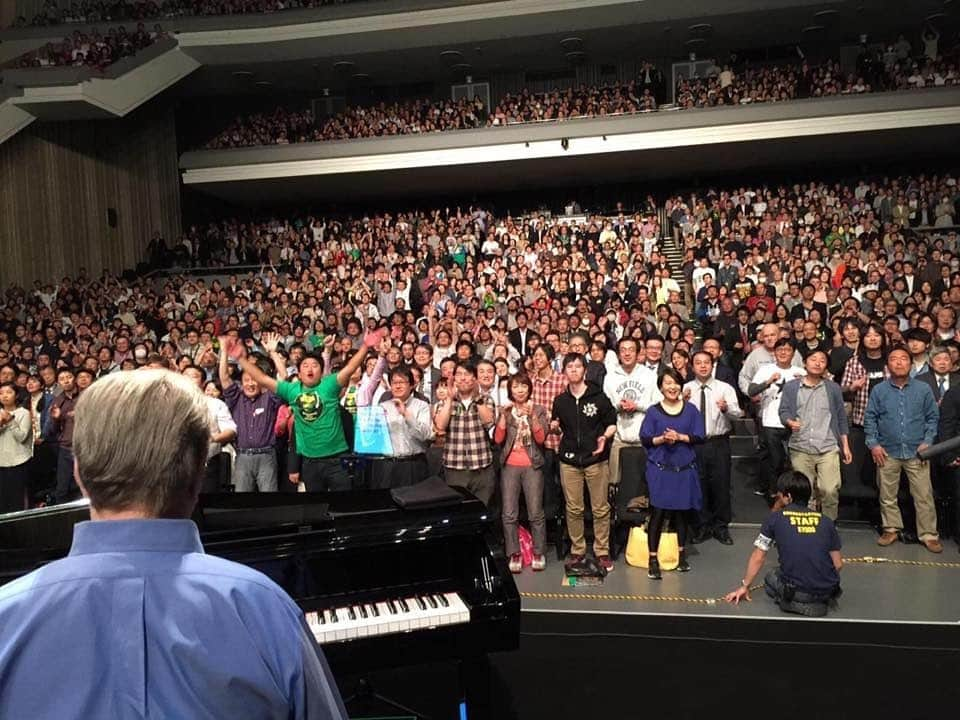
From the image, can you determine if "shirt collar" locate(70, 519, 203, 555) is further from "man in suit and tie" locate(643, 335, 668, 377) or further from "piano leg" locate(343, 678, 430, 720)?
"man in suit and tie" locate(643, 335, 668, 377)

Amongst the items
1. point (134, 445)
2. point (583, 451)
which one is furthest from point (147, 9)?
point (134, 445)

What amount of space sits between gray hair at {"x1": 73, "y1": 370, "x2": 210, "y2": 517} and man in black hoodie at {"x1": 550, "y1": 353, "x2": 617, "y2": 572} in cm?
→ 517

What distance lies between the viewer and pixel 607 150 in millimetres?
17047

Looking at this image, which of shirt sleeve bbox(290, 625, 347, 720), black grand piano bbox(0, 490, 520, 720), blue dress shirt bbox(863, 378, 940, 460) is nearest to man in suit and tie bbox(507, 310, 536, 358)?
blue dress shirt bbox(863, 378, 940, 460)

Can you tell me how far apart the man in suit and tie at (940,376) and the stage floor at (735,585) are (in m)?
1.26

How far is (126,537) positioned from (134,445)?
0.41ft

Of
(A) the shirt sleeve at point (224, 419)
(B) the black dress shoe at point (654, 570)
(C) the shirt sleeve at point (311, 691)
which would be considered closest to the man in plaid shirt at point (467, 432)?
(B) the black dress shoe at point (654, 570)

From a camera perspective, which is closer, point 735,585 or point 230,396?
point 735,585

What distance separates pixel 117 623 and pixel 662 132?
17.0 metres

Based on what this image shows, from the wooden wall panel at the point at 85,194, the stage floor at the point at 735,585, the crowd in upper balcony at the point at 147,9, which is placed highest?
the crowd in upper balcony at the point at 147,9

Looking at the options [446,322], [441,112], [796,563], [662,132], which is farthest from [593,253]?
[796,563]

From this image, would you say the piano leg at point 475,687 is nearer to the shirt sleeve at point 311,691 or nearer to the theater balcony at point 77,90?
the shirt sleeve at point 311,691

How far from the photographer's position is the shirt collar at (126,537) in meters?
1.08

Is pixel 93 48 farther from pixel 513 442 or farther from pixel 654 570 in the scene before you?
pixel 654 570
